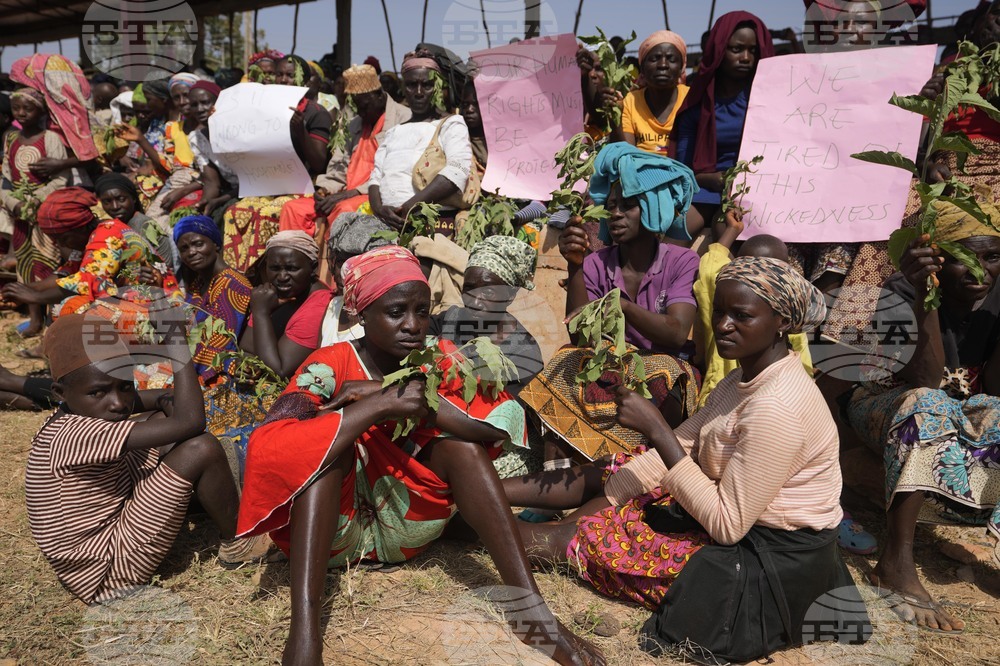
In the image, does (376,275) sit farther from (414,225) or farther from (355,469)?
(414,225)

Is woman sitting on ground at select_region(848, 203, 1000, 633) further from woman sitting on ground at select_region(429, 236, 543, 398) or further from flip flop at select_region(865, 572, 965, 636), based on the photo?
woman sitting on ground at select_region(429, 236, 543, 398)

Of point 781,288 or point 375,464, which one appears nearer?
point 781,288

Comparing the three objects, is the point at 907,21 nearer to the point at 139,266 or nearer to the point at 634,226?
the point at 634,226

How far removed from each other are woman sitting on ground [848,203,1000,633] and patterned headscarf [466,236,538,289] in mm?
1907

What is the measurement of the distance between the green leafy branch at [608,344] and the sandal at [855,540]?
1.24 m

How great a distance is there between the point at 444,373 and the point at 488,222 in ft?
6.87

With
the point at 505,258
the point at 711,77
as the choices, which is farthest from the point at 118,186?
the point at 711,77

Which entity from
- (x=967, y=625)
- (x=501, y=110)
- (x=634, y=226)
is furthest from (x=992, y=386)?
(x=501, y=110)

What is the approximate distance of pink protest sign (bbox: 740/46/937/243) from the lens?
13.3ft

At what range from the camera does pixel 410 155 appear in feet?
17.4

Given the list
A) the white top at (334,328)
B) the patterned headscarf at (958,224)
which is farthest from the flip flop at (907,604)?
the white top at (334,328)

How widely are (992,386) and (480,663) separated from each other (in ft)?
8.47

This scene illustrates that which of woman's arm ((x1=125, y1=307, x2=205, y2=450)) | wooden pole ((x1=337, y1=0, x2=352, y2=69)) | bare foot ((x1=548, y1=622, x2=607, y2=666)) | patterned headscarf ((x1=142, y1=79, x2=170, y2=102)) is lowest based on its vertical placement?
bare foot ((x1=548, y1=622, x2=607, y2=666))

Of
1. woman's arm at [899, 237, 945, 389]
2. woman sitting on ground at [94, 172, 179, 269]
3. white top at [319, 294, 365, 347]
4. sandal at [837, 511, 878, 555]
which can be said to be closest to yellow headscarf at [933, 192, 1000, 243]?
woman's arm at [899, 237, 945, 389]
